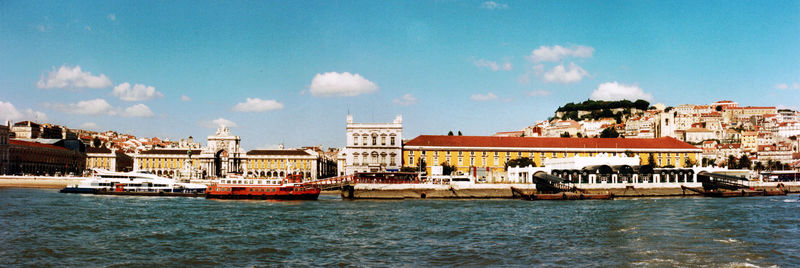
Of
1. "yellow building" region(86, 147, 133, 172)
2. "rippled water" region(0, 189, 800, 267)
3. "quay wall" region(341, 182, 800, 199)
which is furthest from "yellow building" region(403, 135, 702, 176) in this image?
"yellow building" region(86, 147, 133, 172)

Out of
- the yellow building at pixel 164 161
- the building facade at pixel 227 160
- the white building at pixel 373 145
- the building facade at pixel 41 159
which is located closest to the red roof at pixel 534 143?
the white building at pixel 373 145

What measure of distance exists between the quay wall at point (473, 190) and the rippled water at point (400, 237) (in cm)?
1288

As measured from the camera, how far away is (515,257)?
63.0 ft

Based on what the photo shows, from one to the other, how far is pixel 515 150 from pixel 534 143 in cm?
311

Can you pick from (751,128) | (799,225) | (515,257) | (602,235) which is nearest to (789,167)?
(751,128)

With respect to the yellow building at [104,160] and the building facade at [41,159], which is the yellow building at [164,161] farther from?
the building facade at [41,159]

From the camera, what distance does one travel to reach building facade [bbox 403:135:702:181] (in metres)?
77.3

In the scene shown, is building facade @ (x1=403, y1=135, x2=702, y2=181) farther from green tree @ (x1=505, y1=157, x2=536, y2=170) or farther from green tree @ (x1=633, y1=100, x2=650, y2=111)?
green tree @ (x1=633, y1=100, x2=650, y2=111)

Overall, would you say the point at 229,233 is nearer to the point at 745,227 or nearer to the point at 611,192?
the point at 745,227

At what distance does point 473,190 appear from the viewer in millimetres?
50406

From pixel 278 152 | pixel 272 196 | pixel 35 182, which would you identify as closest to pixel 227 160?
pixel 278 152

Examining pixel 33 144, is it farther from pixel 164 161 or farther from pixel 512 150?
pixel 512 150

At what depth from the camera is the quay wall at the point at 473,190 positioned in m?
48.7

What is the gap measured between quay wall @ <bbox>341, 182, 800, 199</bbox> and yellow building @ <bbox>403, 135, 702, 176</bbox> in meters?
23.1
